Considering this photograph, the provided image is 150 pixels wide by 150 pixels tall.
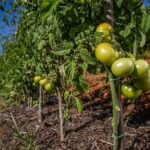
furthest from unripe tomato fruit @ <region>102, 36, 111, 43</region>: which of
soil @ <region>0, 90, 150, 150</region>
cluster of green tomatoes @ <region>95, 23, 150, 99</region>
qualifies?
soil @ <region>0, 90, 150, 150</region>

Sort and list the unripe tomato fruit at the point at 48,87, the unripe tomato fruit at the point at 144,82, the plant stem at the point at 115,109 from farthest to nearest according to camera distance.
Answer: the unripe tomato fruit at the point at 48,87
the plant stem at the point at 115,109
the unripe tomato fruit at the point at 144,82

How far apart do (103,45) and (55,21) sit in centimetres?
63

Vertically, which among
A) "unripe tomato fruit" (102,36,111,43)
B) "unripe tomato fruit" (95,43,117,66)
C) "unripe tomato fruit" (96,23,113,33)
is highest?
"unripe tomato fruit" (96,23,113,33)

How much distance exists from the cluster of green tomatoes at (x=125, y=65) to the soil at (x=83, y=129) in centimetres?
100

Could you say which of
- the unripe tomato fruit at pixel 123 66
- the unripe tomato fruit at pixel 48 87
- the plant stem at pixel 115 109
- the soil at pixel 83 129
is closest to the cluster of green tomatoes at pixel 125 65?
the unripe tomato fruit at pixel 123 66

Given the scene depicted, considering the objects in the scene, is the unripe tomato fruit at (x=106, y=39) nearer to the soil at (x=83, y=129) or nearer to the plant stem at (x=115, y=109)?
the plant stem at (x=115, y=109)

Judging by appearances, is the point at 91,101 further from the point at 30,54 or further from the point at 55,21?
the point at 55,21

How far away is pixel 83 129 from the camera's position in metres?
4.13

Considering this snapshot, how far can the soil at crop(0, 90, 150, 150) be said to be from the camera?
3.62m

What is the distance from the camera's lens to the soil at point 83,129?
3.62 m

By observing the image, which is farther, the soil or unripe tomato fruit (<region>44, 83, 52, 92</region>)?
unripe tomato fruit (<region>44, 83, 52, 92</region>)

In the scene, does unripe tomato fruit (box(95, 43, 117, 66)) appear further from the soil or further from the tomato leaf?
the soil

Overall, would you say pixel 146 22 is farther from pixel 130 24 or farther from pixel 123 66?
pixel 123 66

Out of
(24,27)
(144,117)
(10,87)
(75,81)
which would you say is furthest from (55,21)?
(10,87)
